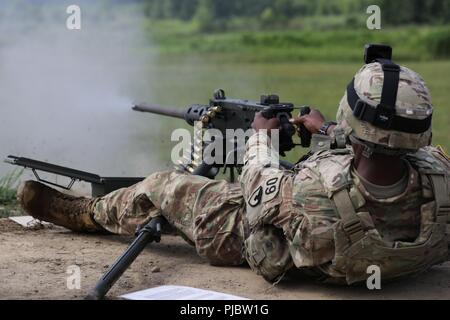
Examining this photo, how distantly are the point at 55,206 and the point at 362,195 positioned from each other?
2.03 m

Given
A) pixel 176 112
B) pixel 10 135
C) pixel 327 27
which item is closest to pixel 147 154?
pixel 10 135

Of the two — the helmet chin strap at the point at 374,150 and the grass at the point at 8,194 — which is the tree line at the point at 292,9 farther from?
the helmet chin strap at the point at 374,150

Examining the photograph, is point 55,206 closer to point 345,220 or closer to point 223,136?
point 223,136

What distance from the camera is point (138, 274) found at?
4.30 metres

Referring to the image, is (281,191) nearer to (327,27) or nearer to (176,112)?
(176,112)

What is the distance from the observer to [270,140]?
4285 mm

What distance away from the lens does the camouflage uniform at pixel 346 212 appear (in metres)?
3.61

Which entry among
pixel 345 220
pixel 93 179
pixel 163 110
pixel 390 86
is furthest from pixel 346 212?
pixel 163 110

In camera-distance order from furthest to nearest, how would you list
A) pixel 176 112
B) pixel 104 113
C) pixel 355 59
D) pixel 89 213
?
pixel 355 59
pixel 104 113
pixel 176 112
pixel 89 213

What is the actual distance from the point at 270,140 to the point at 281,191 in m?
A: 0.52

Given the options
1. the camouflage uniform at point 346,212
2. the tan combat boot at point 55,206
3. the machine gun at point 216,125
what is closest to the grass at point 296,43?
the machine gun at point 216,125

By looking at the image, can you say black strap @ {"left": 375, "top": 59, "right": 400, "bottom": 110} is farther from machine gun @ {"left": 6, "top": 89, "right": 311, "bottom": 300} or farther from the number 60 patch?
machine gun @ {"left": 6, "top": 89, "right": 311, "bottom": 300}

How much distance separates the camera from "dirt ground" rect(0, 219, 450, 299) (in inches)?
154
